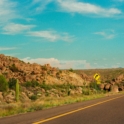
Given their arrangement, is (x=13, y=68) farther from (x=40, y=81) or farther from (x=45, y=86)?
(x=45, y=86)

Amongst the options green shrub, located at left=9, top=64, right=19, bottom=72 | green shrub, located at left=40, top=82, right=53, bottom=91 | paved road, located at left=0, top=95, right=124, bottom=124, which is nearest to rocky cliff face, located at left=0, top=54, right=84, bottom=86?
green shrub, located at left=9, top=64, right=19, bottom=72

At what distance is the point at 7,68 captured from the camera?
5819cm

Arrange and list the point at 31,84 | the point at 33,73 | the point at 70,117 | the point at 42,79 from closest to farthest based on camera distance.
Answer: the point at 70,117 → the point at 31,84 → the point at 42,79 → the point at 33,73

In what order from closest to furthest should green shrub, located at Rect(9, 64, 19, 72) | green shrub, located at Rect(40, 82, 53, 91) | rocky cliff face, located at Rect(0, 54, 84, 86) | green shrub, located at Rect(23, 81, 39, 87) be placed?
green shrub, located at Rect(23, 81, 39, 87) → green shrub, located at Rect(40, 82, 53, 91) → rocky cliff face, located at Rect(0, 54, 84, 86) → green shrub, located at Rect(9, 64, 19, 72)

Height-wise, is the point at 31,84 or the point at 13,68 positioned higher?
the point at 13,68

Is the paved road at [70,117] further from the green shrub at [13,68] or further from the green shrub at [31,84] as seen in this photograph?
the green shrub at [13,68]

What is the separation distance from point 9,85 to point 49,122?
3700 cm

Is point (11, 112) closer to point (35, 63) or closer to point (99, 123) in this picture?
point (99, 123)

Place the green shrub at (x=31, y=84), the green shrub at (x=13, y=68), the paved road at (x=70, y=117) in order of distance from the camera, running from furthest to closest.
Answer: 1. the green shrub at (x=13, y=68)
2. the green shrub at (x=31, y=84)
3. the paved road at (x=70, y=117)

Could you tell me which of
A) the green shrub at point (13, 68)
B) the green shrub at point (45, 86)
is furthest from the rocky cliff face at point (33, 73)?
the green shrub at point (45, 86)

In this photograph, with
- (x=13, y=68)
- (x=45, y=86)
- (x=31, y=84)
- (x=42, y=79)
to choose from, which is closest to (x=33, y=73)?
(x=42, y=79)

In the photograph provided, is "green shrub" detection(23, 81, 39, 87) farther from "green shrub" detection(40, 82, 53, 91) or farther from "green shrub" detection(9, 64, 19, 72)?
"green shrub" detection(9, 64, 19, 72)

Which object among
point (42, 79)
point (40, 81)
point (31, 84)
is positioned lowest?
point (31, 84)

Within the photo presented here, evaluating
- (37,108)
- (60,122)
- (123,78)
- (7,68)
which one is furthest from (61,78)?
(60,122)
